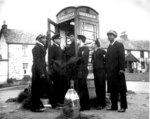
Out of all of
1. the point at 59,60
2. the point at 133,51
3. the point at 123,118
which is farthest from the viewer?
the point at 133,51

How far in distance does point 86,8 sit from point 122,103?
3.66 metres

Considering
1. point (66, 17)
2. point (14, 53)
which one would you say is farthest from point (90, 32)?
point (14, 53)

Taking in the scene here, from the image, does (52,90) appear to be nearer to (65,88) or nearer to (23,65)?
(65,88)

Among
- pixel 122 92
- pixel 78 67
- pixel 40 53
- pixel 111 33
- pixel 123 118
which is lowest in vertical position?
pixel 123 118

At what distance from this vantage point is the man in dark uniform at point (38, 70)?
672 cm

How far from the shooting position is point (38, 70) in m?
6.77

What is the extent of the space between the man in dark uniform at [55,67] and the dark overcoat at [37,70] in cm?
50

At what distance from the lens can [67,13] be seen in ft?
27.4

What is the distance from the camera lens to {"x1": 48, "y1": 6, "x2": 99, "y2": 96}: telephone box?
784 cm

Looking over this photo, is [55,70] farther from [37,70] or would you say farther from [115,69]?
[115,69]

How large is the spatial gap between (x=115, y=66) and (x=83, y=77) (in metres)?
1.03

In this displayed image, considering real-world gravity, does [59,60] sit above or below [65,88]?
above

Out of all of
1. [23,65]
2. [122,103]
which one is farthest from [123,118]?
[23,65]

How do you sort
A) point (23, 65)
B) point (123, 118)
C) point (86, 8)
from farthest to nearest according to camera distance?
point (23, 65), point (86, 8), point (123, 118)
